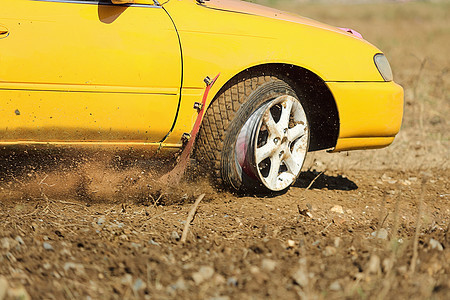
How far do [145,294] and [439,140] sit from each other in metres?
4.92

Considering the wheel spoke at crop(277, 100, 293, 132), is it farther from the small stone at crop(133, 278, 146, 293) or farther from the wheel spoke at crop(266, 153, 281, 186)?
the small stone at crop(133, 278, 146, 293)

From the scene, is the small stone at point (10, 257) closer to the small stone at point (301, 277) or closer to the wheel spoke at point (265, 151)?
the small stone at point (301, 277)

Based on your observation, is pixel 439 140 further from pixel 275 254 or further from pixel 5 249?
pixel 5 249

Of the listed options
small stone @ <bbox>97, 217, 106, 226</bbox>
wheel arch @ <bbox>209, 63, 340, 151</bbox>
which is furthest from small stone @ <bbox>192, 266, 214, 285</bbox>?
wheel arch @ <bbox>209, 63, 340, 151</bbox>

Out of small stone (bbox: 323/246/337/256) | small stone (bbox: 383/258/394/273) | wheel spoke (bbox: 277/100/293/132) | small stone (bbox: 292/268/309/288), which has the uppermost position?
wheel spoke (bbox: 277/100/293/132)

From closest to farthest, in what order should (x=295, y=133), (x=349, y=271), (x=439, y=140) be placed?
(x=349, y=271)
(x=295, y=133)
(x=439, y=140)

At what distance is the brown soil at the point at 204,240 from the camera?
116 inches

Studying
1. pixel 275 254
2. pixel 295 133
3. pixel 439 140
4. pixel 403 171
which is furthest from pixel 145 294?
pixel 439 140

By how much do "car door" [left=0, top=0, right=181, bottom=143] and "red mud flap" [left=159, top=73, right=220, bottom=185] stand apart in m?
0.18

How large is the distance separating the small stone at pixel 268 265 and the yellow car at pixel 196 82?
1322mm

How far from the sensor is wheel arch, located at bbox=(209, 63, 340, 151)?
179 inches

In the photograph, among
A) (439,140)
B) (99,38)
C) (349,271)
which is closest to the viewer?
(349,271)

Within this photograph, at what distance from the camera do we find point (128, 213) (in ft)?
14.0

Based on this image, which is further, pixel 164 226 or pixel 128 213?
pixel 128 213
